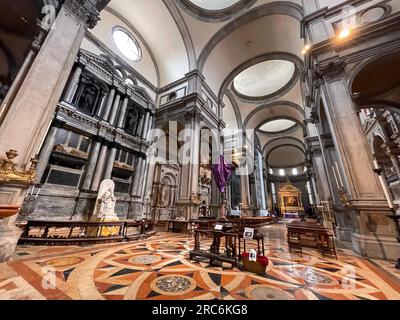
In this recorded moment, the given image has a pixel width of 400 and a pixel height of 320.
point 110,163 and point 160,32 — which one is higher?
point 160,32

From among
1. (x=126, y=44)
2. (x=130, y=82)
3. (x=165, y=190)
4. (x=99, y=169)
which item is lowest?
(x=165, y=190)

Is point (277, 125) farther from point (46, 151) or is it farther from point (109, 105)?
point (46, 151)

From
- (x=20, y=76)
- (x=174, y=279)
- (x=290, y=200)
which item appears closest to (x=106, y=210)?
(x=20, y=76)

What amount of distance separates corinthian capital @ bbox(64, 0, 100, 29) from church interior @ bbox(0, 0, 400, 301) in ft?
0.14

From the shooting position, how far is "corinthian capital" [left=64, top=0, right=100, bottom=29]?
4250 mm

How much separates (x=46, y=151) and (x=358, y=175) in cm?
1034

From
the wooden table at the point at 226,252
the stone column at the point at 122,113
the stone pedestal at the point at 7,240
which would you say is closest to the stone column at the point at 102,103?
the stone column at the point at 122,113

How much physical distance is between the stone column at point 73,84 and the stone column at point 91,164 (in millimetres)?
2172

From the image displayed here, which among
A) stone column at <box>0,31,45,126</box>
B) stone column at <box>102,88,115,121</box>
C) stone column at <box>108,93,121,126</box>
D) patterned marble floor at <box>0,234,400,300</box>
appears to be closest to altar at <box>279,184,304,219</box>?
patterned marble floor at <box>0,234,400,300</box>

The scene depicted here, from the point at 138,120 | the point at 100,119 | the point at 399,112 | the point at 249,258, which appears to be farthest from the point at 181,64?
the point at 249,258

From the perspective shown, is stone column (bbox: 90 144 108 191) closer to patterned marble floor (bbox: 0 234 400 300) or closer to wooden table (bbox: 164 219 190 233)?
wooden table (bbox: 164 219 190 233)

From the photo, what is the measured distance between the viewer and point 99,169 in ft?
26.0

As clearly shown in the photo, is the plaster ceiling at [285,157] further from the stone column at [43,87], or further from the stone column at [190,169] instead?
the stone column at [43,87]

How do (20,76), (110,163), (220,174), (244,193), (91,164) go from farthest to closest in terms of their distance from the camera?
(244,193), (220,174), (110,163), (91,164), (20,76)
